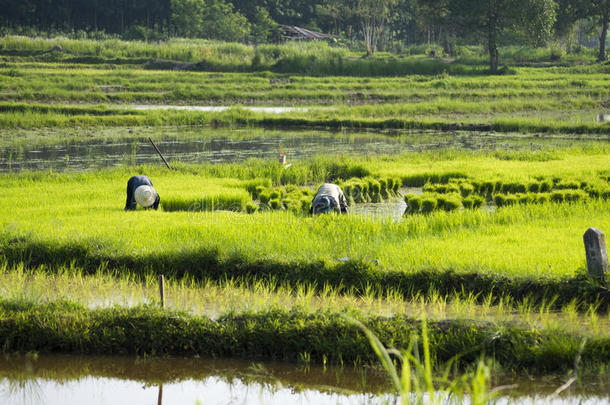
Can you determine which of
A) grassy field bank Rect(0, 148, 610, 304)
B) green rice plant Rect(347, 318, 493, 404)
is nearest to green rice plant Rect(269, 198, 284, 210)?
grassy field bank Rect(0, 148, 610, 304)

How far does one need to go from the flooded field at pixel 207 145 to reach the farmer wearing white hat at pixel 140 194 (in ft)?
15.4

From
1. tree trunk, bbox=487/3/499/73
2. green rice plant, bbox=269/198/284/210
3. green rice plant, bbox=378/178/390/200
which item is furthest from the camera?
tree trunk, bbox=487/3/499/73

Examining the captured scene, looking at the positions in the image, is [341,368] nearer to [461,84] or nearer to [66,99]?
[66,99]

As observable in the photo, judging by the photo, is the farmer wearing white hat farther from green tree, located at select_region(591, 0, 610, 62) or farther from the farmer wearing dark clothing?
green tree, located at select_region(591, 0, 610, 62)

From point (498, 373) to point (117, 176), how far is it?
8273 mm

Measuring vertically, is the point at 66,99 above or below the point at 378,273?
above

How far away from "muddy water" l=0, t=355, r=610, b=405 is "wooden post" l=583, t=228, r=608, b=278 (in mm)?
1225

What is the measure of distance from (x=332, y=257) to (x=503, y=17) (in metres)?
31.3

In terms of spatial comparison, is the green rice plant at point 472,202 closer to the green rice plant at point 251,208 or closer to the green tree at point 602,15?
the green rice plant at point 251,208

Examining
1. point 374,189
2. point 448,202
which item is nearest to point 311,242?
point 448,202

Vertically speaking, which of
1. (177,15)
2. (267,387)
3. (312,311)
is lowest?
(267,387)

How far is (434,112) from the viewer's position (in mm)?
22344

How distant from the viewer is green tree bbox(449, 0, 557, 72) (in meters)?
33.0

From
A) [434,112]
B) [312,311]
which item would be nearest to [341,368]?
[312,311]
